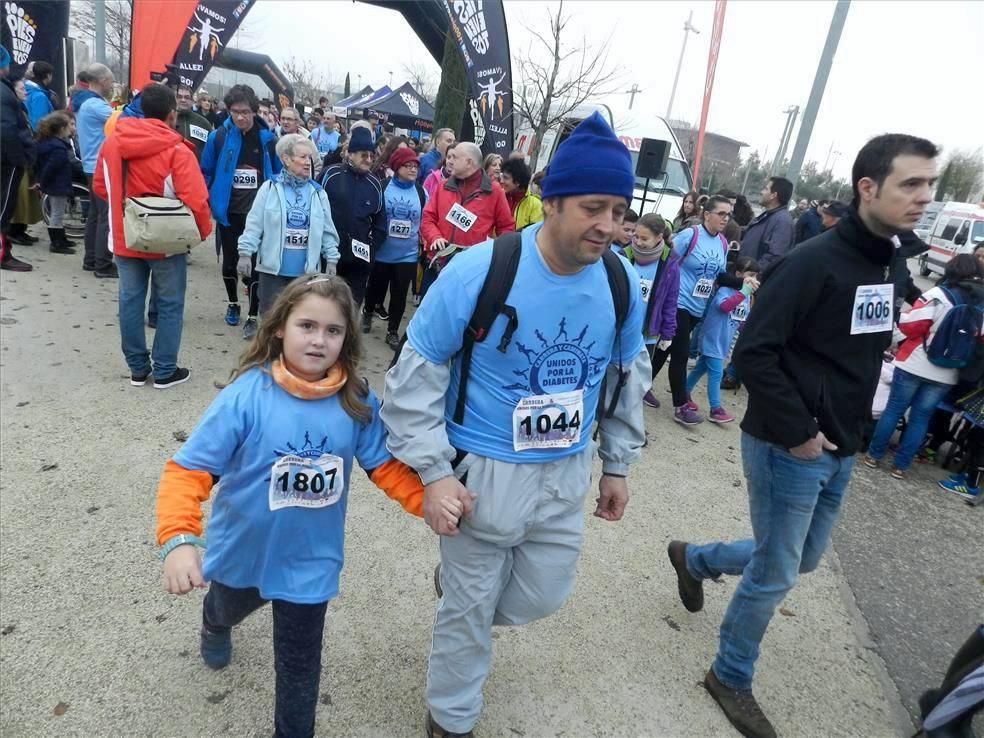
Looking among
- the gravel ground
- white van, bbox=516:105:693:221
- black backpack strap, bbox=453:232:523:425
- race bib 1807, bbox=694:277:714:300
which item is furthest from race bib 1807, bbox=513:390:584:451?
white van, bbox=516:105:693:221

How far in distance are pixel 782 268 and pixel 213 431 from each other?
194 centimetres

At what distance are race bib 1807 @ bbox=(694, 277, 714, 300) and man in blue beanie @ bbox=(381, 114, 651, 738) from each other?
3.67 metres

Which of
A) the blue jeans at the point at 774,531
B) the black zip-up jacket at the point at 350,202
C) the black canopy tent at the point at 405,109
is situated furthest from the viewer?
the black canopy tent at the point at 405,109

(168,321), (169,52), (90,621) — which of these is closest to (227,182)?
(168,321)

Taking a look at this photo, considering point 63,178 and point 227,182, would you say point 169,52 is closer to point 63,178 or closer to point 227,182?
point 63,178

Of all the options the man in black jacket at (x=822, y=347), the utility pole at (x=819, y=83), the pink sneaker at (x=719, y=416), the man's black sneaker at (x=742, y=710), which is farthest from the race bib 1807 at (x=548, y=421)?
the utility pole at (x=819, y=83)

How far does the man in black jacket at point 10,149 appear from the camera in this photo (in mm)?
6449

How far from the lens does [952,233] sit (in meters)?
22.5

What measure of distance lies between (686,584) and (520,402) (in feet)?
5.87

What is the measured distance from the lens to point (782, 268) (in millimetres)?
2246

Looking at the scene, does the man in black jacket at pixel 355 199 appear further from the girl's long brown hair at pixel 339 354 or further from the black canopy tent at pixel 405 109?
the black canopy tent at pixel 405 109

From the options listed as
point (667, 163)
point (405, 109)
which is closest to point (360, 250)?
point (667, 163)

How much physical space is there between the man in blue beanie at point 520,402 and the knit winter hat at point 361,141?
396cm

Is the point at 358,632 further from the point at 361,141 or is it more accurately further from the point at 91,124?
the point at 91,124
